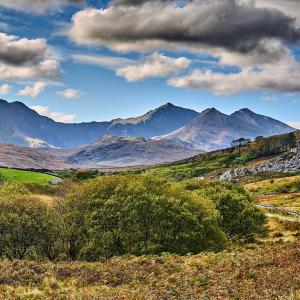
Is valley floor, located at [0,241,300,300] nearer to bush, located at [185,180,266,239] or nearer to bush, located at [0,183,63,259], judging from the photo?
bush, located at [0,183,63,259]

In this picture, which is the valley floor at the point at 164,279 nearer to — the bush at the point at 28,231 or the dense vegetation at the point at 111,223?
the dense vegetation at the point at 111,223

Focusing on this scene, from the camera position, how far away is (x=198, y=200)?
63906 mm

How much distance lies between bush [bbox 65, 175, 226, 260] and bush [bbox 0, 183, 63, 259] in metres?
2.51

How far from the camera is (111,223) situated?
57500 mm

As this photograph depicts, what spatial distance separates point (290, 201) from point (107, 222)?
12730 centimetres

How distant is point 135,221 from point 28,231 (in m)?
14.8

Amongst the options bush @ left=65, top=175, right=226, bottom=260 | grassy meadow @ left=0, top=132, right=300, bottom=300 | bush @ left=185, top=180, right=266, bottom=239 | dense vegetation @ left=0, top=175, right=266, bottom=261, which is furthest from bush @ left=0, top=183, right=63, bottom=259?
bush @ left=185, top=180, right=266, bottom=239

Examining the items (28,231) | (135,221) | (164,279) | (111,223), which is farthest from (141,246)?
(164,279)

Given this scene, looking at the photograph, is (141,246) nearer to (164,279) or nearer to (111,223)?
(111,223)

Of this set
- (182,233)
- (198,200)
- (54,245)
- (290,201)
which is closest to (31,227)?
(54,245)

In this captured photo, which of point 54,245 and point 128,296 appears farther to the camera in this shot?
point 54,245

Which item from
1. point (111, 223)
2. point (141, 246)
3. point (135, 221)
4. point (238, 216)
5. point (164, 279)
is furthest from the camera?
point (238, 216)

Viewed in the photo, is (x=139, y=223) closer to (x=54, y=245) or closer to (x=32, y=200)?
(x=54, y=245)

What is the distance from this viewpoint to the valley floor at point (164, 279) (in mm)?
24938
